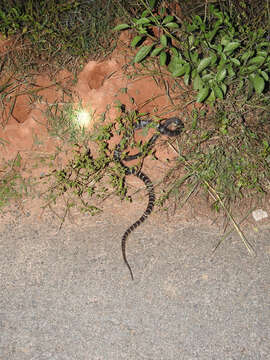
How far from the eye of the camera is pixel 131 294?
9.36ft

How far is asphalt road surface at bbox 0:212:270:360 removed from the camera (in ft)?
8.61

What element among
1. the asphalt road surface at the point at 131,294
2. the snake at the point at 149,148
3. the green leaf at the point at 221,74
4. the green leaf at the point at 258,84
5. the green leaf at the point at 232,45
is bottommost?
the asphalt road surface at the point at 131,294

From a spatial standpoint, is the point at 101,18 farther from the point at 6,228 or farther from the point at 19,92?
the point at 6,228

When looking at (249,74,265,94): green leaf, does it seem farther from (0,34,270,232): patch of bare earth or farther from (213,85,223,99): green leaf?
(0,34,270,232): patch of bare earth

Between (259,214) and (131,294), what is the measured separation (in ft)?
4.83

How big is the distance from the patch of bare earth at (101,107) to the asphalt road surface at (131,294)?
357 millimetres

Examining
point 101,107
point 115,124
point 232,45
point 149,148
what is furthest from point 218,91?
point 101,107

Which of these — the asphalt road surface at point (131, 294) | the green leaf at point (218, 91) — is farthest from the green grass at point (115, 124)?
the green leaf at point (218, 91)

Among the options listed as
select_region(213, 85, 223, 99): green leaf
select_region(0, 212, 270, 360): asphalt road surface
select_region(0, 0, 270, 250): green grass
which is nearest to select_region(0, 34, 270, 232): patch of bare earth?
select_region(0, 0, 270, 250): green grass

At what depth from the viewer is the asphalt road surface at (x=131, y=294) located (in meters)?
2.62

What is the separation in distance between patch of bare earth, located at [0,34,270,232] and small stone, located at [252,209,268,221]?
54 cm

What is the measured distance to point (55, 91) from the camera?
3.88 m

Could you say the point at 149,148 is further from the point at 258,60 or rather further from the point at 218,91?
the point at 258,60

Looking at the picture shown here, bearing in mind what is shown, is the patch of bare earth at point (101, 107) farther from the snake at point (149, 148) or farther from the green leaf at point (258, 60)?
the green leaf at point (258, 60)
